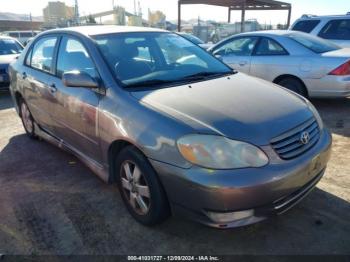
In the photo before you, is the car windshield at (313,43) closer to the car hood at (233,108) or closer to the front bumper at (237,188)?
the car hood at (233,108)

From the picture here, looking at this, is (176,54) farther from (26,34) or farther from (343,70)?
(26,34)

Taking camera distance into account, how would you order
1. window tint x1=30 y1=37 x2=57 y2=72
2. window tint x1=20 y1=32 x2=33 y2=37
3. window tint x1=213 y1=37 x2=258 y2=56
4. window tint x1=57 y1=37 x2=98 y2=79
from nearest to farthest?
window tint x1=57 y1=37 x2=98 y2=79
window tint x1=30 y1=37 x2=57 y2=72
window tint x1=213 y1=37 x2=258 y2=56
window tint x1=20 y1=32 x2=33 y2=37

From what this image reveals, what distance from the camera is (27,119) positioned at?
5.06 meters

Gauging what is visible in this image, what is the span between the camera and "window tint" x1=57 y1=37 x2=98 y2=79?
3.30 m

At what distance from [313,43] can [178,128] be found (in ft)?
15.8

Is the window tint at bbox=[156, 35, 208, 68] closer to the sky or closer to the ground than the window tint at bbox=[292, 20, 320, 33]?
closer to the ground

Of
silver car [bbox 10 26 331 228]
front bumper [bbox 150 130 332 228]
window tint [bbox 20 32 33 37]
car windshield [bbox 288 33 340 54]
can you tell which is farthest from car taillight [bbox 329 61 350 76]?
window tint [bbox 20 32 33 37]

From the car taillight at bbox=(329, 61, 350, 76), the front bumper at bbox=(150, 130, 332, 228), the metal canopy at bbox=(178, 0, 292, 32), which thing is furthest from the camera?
the metal canopy at bbox=(178, 0, 292, 32)

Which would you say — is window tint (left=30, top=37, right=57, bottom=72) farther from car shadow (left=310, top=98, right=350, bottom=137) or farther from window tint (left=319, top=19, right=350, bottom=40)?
window tint (left=319, top=19, right=350, bottom=40)

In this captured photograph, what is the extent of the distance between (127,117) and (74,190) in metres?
1.32

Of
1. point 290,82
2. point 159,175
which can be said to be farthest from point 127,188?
point 290,82

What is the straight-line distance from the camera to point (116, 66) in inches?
124

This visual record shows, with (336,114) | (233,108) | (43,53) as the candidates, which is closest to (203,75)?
(233,108)

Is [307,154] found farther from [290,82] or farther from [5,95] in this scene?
[5,95]
